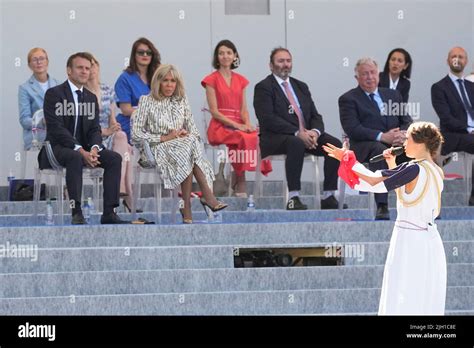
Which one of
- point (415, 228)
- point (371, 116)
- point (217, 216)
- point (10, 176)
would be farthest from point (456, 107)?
point (10, 176)

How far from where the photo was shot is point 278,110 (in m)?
11.1

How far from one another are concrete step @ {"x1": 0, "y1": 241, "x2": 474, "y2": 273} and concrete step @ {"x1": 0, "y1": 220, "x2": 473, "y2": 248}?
106mm

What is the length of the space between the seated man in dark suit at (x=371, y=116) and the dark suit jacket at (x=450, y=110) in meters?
0.31

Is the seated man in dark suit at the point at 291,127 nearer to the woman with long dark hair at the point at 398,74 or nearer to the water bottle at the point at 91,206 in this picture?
the woman with long dark hair at the point at 398,74

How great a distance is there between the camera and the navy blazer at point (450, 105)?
443 inches

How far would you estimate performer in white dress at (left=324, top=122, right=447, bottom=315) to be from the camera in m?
7.58

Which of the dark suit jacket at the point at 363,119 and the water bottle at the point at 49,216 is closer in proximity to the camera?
the water bottle at the point at 49,216

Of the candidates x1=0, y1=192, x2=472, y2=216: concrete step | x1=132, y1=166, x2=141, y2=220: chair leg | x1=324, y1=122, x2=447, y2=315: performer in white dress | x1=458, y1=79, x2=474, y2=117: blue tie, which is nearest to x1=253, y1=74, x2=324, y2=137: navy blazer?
x1=0, y1=192, x2=472, y2=216: concrete step

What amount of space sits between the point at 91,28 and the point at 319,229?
440 cm

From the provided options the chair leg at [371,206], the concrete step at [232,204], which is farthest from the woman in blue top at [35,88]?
the chair leg at [371,206]

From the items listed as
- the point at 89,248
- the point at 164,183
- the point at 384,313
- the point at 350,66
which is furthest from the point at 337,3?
the point at 384,313

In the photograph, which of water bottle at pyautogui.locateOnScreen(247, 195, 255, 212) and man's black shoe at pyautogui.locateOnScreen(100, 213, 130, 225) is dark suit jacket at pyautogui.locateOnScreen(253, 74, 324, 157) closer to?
water bottle at pyautogui.locateOnScreen(247, 195, 255, 212)

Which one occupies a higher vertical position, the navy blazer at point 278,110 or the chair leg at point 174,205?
the navy blazer at point 278,110

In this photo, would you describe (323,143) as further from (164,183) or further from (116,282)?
(116,282)
